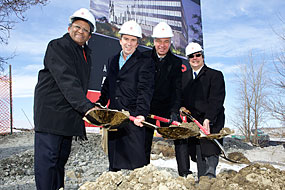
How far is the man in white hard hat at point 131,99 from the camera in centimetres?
238

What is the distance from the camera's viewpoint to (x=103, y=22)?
25.8ft

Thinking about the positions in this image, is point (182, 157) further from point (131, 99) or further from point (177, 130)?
point (131, 99)

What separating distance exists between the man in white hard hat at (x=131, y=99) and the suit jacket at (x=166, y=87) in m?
0.49

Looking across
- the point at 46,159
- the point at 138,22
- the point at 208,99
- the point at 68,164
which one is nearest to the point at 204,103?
the point at 208,99

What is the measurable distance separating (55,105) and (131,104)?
0.73 m

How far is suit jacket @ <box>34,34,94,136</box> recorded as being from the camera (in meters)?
1.95

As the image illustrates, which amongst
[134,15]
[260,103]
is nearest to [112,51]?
[134,15]

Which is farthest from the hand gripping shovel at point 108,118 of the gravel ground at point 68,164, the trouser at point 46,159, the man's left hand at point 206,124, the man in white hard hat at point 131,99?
the gravel ground at point 68,164

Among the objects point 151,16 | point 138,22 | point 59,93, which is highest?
Answer: point 151,16

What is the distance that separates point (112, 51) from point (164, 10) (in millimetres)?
4499

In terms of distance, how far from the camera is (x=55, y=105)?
2.02 metres

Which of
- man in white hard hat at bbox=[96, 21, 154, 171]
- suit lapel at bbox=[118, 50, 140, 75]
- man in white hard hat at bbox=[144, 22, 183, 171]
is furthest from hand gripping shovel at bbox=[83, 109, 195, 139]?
man in white hard hat at bbox=[144, 22, 183, 171]

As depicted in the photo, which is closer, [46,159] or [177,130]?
[46,159]

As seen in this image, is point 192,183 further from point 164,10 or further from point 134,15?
point 164,10
